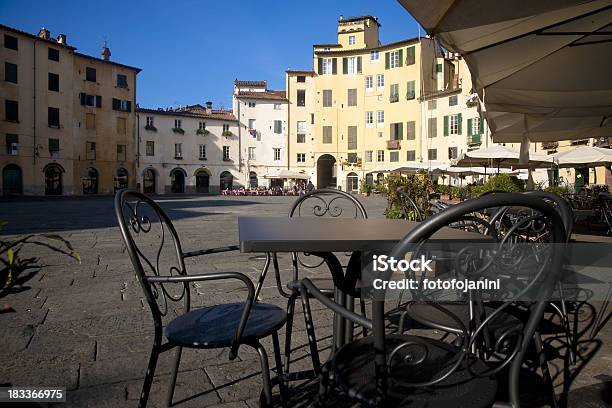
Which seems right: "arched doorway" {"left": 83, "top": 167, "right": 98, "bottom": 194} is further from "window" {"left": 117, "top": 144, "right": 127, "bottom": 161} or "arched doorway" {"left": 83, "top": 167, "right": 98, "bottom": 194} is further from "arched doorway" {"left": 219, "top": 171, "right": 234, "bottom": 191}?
"arched doorway" {"left": 219, "top": 171, "right": 234, "bottom": 191}

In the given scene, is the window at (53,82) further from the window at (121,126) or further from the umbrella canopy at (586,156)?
the umbrella canopy at (586,156)

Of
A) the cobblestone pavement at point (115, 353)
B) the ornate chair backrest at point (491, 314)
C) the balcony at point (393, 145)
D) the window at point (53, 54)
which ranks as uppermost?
the window at point (53, 54)

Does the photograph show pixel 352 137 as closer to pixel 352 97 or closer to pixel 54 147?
pixel 352 97

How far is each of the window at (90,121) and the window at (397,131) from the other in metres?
27.6

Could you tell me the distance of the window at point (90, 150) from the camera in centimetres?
3841

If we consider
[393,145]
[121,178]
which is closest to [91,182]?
[121,178]

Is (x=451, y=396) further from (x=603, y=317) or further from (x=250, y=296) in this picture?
(x=603, y=317)

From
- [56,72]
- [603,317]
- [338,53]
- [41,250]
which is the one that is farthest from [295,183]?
[603,317]

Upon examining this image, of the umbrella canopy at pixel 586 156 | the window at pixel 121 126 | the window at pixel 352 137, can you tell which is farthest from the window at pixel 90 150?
the umbrella canopy at pixel 586 156

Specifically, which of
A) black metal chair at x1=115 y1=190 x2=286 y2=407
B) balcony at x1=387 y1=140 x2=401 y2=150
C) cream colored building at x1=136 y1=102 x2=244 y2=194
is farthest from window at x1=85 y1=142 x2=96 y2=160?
black metal chair at x1=115 y1=190 x2=286 y2=407

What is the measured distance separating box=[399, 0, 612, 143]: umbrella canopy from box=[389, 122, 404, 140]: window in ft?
121

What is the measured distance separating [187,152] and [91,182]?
10.2 meters

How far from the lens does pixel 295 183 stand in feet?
159

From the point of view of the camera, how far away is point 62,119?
3566 cm
